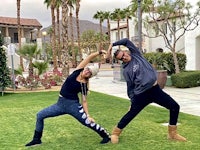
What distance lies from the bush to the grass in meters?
6.81

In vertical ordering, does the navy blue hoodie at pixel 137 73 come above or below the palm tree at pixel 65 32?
below

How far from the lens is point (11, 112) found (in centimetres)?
1068

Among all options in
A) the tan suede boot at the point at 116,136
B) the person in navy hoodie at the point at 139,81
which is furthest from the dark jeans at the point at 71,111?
the person in navy hoodie at the point at 139,81

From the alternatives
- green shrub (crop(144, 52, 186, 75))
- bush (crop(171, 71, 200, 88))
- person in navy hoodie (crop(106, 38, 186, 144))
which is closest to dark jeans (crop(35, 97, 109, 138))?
person in navy hoodie (crop(106, 38, 186, 144))

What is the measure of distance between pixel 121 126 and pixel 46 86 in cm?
1259

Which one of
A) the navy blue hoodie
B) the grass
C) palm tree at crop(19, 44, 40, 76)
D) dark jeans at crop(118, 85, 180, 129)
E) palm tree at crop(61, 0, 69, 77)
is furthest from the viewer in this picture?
palm tree at crop(61, 0, 69, 77)

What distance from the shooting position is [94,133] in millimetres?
7266

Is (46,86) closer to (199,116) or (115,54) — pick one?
(199,116)

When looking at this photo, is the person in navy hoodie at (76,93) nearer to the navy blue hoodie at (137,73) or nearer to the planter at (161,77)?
the navy blue hoodie at (137,73)

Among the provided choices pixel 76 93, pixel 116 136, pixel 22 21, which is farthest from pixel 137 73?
pixel 22 21

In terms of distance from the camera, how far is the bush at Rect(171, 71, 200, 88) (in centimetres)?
1736

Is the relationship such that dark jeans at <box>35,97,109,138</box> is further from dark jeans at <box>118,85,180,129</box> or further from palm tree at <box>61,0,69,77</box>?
palm tree at <box>61,0,69,77</box>

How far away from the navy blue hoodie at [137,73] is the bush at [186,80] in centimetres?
1168

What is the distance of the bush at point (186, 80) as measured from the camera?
1736cm
